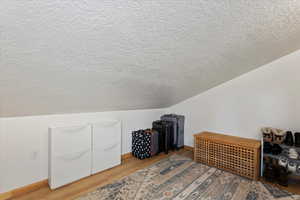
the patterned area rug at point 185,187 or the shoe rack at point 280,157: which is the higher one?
the shoe rack at point 280,157

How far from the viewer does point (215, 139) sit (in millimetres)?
2516

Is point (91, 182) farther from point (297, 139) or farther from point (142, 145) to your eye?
point (297, 139)

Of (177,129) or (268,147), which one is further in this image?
(177,129)

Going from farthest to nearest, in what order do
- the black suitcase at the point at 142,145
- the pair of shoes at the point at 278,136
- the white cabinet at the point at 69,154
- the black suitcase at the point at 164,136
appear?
the black suitcase at the point at 164,136 < the black suitcase at the point at 142,145 < the pair of shoes at the point at 278,136 < the white cabinet at the point at 69,154

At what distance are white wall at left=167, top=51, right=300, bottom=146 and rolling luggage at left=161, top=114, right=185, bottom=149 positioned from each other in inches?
10.1

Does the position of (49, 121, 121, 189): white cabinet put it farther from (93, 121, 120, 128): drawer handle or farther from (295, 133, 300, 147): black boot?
(295, 133, 300, 147): black boot

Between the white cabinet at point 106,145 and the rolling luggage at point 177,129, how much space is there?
1.20 meters

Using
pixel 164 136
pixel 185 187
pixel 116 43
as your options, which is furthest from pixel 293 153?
pixel 116 43

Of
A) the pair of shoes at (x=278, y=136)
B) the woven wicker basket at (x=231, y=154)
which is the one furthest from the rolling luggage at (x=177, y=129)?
the pair of shoes at (x=278, y=136)

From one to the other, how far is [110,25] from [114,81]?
0.76 m

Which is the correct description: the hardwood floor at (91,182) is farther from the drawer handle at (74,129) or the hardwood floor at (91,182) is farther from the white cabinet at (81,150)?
the drawer handle at (74,129)

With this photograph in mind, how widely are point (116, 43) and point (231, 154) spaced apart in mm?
2329

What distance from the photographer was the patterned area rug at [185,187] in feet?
5.72

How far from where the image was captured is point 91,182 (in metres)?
2.04
